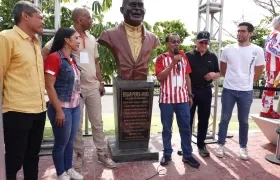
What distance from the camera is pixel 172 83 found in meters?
3.19

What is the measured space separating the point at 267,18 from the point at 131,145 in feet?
49.3

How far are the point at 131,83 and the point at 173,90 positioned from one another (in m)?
0.56

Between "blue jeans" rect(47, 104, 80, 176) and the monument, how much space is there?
814 mm

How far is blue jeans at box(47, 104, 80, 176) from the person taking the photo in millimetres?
2516

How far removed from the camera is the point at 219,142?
3.77 m

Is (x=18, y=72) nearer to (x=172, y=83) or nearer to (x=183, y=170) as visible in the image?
(x=172, y=83)

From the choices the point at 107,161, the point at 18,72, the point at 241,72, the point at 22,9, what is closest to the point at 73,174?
the point at 107,161

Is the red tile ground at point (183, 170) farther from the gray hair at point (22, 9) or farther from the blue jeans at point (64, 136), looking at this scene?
the gray hair at point (22, 9)

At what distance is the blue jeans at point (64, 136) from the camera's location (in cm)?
252

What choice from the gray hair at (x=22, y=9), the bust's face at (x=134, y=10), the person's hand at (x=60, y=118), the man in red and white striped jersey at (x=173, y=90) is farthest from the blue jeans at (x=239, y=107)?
the gray hair at (x=22, y=9)

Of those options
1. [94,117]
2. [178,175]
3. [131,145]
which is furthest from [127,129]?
[178,175]

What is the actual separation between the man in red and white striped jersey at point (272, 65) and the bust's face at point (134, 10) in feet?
7.03

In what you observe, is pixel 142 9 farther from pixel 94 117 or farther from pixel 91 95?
pixel 94 117

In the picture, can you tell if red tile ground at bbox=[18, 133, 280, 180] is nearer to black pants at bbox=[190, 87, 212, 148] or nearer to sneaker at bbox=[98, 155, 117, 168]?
sneaker at bbox=[98, 155, 117, 168]
